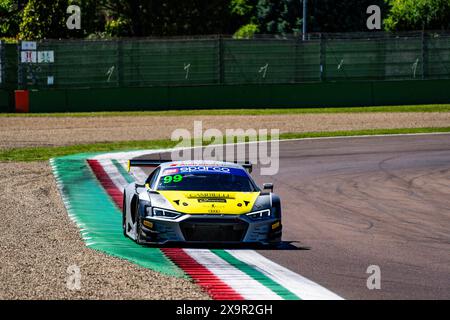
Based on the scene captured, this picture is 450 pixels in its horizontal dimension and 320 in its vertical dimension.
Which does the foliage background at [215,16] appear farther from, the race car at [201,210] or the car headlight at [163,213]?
the car headlight at [163,213]

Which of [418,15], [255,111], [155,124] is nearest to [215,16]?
[418,15]

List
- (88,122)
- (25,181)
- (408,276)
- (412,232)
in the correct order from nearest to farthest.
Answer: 1. (408,276)
2. (412,232)
3. (25,181)
4. (88,122)

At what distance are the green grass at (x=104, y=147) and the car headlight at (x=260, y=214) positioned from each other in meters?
15.8

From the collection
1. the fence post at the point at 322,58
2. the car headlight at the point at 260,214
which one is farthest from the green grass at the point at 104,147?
the car headlight at the point at 260,214

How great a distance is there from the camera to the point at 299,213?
19.7 meters

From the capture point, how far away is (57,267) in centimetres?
1331

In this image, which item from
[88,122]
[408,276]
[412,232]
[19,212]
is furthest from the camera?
[88,122]

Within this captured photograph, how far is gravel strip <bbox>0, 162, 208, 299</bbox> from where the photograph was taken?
11.6 m

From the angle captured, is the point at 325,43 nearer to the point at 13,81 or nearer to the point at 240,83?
the point at 240,83

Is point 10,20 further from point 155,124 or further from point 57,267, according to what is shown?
point 57,267

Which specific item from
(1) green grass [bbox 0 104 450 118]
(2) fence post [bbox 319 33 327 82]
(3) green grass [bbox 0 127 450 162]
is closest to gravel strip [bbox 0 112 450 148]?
(1) green grass [bbox 0 104 450 118]

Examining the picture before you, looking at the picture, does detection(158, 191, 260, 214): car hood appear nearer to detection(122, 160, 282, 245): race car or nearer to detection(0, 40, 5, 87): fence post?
detection(122, 160, 282, 245): race car

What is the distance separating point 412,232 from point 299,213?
116 inches

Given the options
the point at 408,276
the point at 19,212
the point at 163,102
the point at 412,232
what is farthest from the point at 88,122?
the point at 408,276
